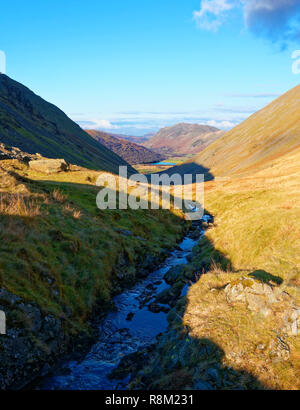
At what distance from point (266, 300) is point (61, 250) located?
1468 cm

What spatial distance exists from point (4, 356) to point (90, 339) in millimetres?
5454

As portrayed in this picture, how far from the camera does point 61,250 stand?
20.8 meters

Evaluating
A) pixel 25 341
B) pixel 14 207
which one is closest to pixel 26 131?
pixel 14 207

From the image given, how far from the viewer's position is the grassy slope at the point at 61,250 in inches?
640

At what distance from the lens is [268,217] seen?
2562 cm

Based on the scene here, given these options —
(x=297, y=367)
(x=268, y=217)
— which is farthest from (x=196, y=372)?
(x=268, y=217)

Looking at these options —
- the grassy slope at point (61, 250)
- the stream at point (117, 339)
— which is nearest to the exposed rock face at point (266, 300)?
the stream at point (117, 339)

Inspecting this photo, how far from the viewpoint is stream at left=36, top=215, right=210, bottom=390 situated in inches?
522

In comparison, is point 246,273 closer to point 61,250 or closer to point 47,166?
point 61,250

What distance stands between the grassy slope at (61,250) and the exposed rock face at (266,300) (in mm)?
9841

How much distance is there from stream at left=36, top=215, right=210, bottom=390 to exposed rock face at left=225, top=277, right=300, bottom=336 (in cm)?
574

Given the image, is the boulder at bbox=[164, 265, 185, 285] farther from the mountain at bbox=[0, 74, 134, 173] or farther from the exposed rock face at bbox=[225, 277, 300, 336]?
the mountain at bbox=[0, 74, 134, 173]

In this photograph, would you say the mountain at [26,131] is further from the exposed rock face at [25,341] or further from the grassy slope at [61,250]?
the exposed rock face at [25,341]
